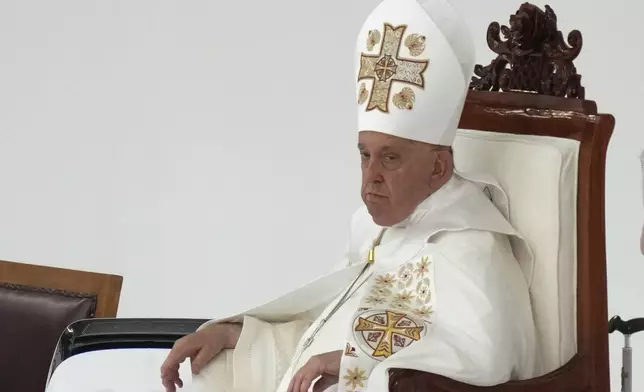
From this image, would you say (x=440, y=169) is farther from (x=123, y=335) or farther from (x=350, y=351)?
(x=123, y=335)

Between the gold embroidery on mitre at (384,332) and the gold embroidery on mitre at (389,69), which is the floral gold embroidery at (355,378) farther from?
the gold embroidery on mitre at (389,69)

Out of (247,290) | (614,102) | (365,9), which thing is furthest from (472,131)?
(247,290)

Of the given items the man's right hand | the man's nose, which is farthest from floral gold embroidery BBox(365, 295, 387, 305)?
the man's right hand

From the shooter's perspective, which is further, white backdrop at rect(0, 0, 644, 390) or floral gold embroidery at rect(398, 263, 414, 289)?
white backdrop at rect(0, 0, 644, 390)

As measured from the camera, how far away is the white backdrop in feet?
13.1

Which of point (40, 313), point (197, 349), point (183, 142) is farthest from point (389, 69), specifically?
point (183, 142)

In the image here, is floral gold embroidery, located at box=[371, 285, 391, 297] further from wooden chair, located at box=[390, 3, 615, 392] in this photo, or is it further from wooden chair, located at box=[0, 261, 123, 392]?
wooden chair, located at box=[0, 261, 123, 392]

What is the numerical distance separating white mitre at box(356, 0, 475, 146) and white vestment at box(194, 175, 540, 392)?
15 cm

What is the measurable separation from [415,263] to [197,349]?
0.49 m

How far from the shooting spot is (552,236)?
7.05 ft

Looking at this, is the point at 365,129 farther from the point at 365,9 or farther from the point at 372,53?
the point at 365,9

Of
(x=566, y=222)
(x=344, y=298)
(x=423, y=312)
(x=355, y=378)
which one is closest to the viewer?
(x=355, y=378)

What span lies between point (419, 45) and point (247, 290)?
225 centimetres

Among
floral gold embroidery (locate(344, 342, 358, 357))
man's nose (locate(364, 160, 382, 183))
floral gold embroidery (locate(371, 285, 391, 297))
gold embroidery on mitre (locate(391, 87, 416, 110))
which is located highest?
gold embroidery on mitre (locate(391, 87, 416, 110))
